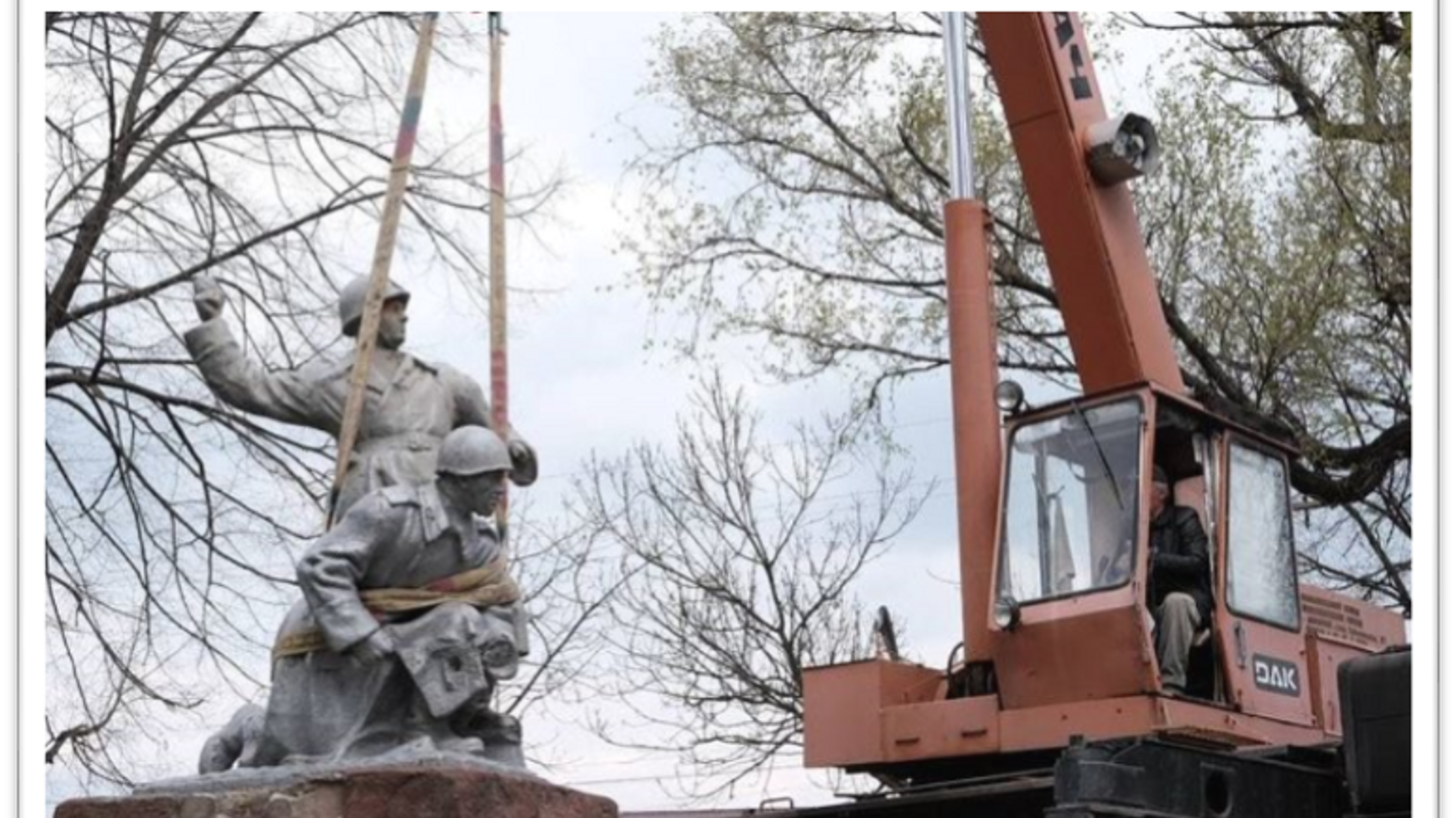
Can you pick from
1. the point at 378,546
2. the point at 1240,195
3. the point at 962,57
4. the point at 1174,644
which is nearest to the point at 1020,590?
the point at 1174,644

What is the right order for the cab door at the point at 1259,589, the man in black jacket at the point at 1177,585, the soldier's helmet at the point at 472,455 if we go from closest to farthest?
the soldier's helmet at the point at 472,455 < the man in black jacket at the point at 1177,585 < the cab door at the point at 1259,589

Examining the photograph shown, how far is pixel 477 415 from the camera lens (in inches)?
329

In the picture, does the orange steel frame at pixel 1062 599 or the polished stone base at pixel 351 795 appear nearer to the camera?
the polished stone base at pixel 351 795

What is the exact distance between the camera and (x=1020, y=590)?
12219 mm

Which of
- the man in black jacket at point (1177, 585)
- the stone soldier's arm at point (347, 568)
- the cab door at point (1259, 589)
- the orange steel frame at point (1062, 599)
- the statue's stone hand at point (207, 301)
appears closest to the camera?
the stone soldier's arm at point (347, 568)

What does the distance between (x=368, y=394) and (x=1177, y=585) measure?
5.20 metres

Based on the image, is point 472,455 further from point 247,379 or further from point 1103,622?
point 1103,622

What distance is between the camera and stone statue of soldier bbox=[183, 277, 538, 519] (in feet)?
26.2

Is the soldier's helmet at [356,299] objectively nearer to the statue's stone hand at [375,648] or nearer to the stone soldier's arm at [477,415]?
Result: the stone soldier's arm at [477,415]

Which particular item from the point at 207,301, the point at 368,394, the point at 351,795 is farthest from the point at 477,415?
the point at 351,795

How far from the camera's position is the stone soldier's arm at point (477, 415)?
26.5 feet

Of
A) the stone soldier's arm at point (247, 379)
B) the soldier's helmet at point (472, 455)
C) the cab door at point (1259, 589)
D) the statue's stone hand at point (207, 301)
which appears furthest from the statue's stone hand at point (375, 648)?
the cab door at point (1259, 589)

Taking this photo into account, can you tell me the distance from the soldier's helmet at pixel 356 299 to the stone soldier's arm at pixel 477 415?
297mm

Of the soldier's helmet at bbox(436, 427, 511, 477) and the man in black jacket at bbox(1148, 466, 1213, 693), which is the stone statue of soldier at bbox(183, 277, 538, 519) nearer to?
the soldier's helmet at bbox(436, 427, 511, 477)
